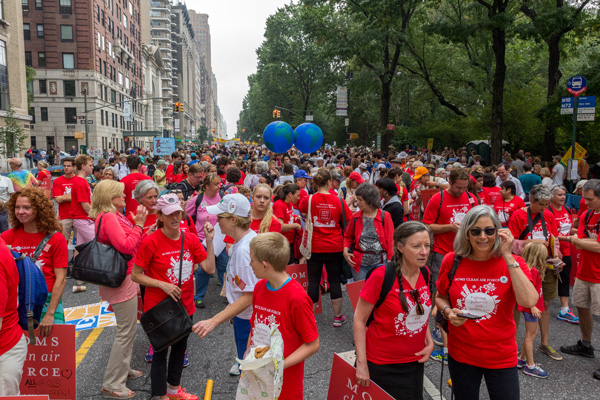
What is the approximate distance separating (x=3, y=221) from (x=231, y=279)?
5.01 meters

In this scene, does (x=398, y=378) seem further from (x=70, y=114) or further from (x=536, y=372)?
(x=70, y=114)

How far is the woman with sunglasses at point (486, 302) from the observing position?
2844mm

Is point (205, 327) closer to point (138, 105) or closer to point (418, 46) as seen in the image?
point (418, 46)

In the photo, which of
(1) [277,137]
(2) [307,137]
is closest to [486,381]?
(1) [277,137]

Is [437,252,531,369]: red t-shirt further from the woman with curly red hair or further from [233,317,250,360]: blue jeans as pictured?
the woman with curly red hair

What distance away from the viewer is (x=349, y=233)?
17.6ft

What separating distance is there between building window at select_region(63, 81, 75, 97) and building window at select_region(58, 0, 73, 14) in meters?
8.48

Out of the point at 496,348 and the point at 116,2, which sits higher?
the point at 116,2

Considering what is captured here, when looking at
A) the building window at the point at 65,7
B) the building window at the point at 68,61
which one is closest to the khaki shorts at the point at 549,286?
the building window at the point at 68,61

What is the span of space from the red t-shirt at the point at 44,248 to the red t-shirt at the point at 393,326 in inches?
101

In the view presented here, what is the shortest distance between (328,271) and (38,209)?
137 inches

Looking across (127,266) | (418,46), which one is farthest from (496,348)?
(418,46)

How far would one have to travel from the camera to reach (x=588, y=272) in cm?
493

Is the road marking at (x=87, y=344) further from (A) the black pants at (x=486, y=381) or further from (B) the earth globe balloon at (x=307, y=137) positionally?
(B) the earth globe balloon at (x=307, y=137)
